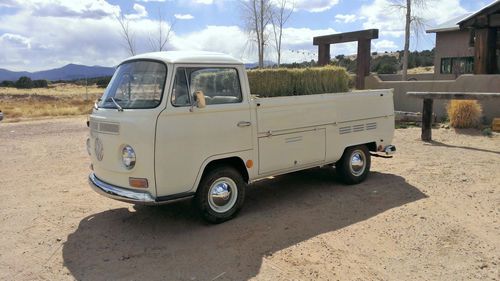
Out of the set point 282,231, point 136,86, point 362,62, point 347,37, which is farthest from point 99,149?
point 362,62

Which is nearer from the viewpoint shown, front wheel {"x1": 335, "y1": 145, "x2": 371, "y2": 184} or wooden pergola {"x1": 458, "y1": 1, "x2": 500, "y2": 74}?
front wheel {"x1": 335, "y1": 145, "x2": 371, "y2": 184}

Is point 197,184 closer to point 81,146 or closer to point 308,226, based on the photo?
point 308,226

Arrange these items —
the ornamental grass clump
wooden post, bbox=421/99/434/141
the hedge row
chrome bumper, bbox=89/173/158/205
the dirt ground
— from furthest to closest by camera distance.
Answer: the ornamental grass clump < wooden post, bbox=421/99/434/141 < the hedge row < chrome bumper, bbox=89/173/158/205 < the dirt ground

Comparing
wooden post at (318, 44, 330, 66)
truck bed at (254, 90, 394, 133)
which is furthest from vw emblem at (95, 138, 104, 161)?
wooden post at (318, 44, 330, 66)

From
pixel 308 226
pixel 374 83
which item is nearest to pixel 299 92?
pixel 308 226

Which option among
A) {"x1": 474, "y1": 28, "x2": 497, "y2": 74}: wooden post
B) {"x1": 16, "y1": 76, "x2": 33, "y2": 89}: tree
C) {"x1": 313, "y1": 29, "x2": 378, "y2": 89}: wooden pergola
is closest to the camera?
{"x1": 474, "y1": 28, "x2": 497, "y2": 74}: wooden post

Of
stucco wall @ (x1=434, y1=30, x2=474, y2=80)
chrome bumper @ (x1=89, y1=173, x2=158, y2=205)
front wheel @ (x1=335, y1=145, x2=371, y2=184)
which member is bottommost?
front wheel @ (x1=335, y1=145, x2=371, y2=184)

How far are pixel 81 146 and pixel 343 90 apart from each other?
24.1 feet

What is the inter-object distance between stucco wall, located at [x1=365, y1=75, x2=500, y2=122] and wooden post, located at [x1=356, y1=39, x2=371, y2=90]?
99cm

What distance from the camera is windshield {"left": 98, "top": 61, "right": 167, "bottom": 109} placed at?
504cm

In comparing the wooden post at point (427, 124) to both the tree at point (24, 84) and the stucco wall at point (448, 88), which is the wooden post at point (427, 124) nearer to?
the stucco wall at point (448, 88)

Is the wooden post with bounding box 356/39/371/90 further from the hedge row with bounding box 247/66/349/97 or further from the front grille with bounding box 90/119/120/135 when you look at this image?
the front grille with bounding box 90/119/120/135

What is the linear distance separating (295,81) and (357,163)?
5.66 feet

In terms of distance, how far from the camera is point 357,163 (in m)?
7.25
